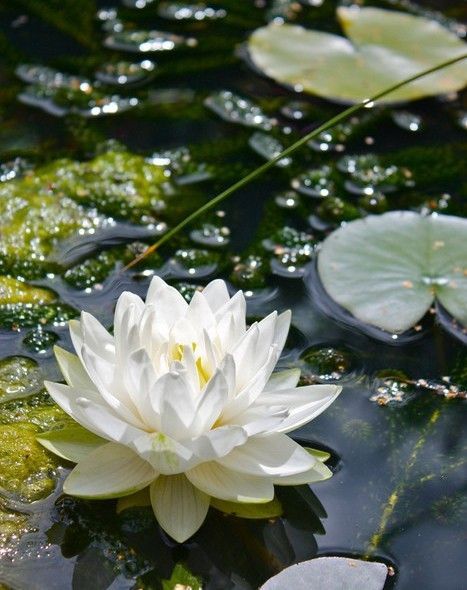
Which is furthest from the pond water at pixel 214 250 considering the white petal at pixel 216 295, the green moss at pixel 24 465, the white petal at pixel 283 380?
the white petal at pixel 216 295

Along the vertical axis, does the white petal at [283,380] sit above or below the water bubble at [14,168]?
above

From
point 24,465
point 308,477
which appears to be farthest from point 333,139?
point 24,465

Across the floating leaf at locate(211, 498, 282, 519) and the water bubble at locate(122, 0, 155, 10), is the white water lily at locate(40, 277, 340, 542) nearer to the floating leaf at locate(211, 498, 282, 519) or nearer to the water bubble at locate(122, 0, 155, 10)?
the floating leaf at locate(211, 498, 282, 519)

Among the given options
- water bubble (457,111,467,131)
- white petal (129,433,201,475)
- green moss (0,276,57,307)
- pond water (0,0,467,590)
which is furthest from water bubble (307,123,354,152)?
white petal (129,433,201,475)

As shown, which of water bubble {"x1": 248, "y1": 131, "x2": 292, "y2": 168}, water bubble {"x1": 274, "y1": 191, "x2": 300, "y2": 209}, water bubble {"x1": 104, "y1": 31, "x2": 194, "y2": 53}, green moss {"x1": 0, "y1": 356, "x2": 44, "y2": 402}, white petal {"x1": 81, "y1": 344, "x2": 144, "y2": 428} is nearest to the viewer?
white petal {"x1": 81, "y1": 344, "x2": 144, "y2": 428}

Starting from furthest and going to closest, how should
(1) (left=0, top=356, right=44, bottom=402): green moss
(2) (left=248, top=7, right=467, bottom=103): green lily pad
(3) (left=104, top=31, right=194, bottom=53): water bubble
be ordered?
1. (3) (left=104, top=31, right=194, bottom=53): water bubble
2. (2) (left=248, top=7, right=467, bottom=103): green lily pad
3. (1) (left=0, top=356, right=44, bottom=402): green moss

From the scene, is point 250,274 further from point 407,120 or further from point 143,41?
point 143,41

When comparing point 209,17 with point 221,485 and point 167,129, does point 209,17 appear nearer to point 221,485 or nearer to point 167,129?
point 167,129

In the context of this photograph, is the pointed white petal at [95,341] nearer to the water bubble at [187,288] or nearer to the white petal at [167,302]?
the white petal at [167,302]
